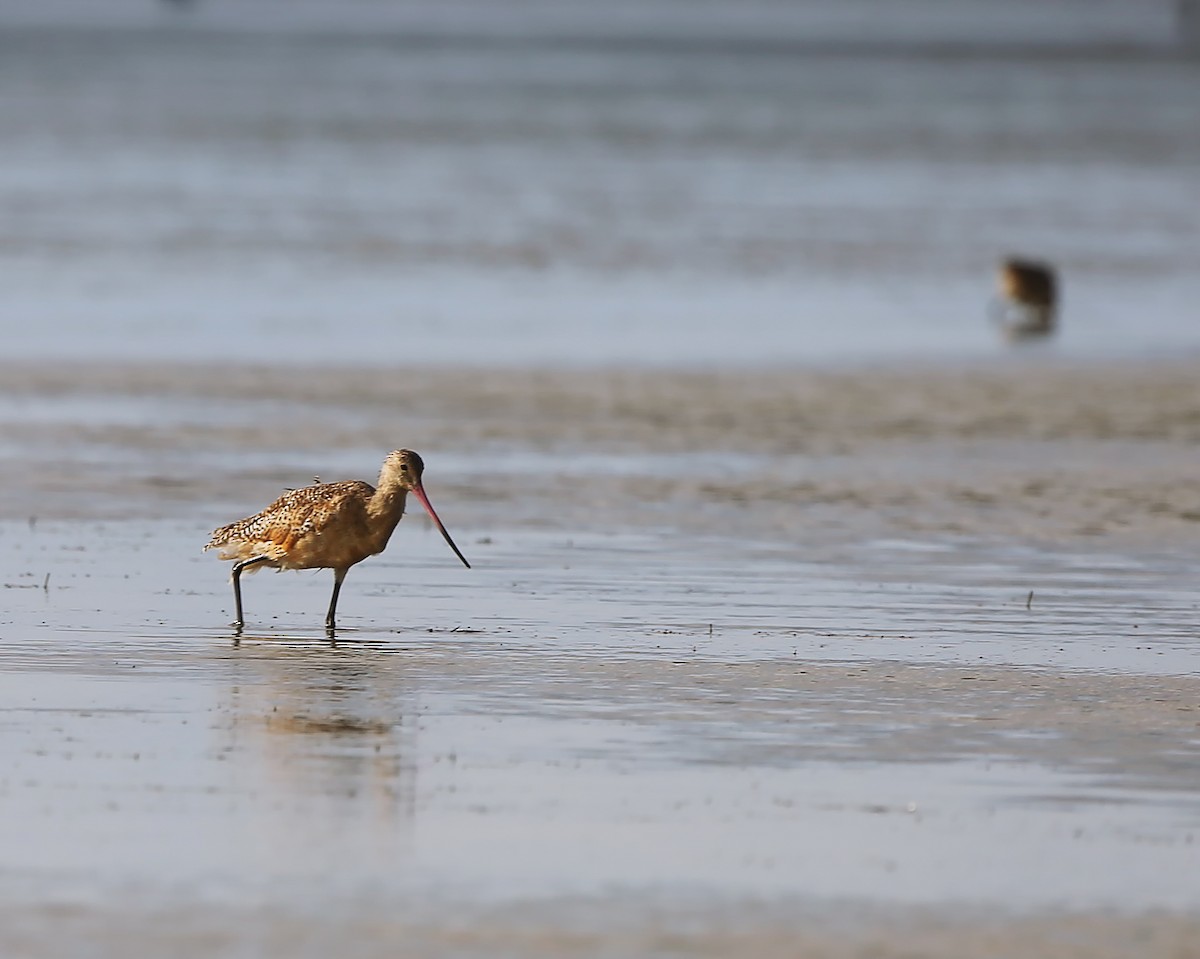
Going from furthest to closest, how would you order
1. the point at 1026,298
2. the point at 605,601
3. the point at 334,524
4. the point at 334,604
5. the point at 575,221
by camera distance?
1. the point at 575,221
2. the point at 1026,298
3. the point at 605,601
4. the point at 334,524
5. the point at 334,604

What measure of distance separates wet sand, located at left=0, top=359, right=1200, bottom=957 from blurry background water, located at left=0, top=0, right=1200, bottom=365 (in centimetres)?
639

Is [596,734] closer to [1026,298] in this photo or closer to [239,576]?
[239,576]

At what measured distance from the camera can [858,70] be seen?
380ft

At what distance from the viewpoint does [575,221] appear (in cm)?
3594

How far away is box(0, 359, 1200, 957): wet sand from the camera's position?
279 inches

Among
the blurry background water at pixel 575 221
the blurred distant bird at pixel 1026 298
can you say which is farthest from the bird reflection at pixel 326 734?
the blurred distant bird at pixel 1026 298

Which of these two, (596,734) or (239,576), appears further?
(239,576)

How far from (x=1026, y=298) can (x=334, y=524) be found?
15599 millimetres

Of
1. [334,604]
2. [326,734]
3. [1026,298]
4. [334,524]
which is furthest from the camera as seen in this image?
[1026,298]

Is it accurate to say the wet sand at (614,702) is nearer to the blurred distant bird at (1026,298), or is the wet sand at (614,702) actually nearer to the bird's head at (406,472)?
the bird's head at (406,472)

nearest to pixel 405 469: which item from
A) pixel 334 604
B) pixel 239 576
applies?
pixel 334 604

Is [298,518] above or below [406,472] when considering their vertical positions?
below

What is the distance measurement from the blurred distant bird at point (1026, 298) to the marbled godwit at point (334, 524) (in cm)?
1490

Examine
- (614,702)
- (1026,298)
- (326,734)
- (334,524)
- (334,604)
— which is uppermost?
(1026,298)
